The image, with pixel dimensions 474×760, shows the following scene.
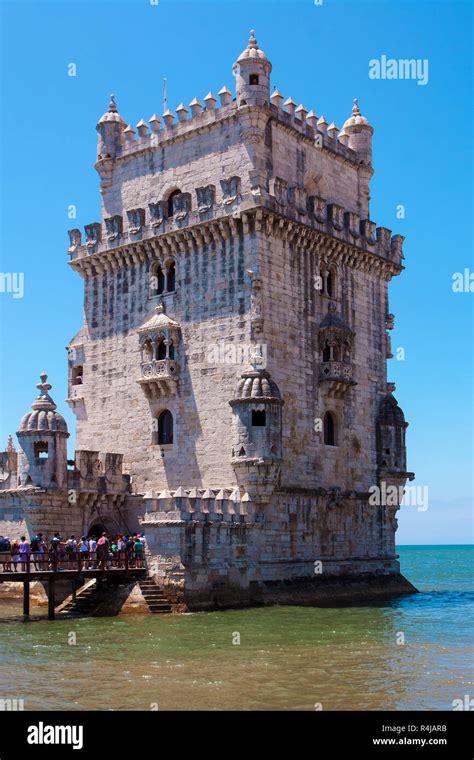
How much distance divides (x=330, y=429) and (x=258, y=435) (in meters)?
6.29

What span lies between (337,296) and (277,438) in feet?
28.4

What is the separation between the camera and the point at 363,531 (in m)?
41.6

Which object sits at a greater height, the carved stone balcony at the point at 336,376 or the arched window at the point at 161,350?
the arched window at the point at 161,350

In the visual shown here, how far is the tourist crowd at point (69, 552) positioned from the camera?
1250 inches

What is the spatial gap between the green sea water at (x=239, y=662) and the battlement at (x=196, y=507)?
308cm

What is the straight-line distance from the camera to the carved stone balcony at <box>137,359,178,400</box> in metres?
38.3

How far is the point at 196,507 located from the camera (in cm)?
3247

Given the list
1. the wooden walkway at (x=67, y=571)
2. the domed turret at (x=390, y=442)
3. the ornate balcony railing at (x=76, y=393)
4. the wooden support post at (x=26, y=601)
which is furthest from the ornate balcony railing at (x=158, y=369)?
the domed turret at (x=390, y=442)

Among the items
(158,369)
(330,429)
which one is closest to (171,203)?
(158,369)

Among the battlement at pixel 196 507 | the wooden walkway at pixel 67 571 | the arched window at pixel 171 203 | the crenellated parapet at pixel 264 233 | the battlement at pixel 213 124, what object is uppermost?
Answer: the battlement at pixel 213 124

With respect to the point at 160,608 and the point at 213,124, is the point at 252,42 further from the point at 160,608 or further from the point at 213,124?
the point at 160,608

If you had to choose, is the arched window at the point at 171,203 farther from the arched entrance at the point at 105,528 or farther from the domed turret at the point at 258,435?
the arched entrance at the point at 105,528

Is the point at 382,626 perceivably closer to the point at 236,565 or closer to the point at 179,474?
the point at 236,565
